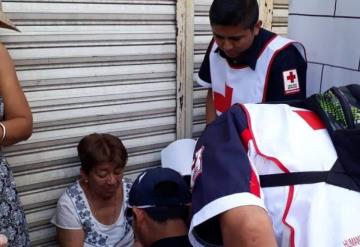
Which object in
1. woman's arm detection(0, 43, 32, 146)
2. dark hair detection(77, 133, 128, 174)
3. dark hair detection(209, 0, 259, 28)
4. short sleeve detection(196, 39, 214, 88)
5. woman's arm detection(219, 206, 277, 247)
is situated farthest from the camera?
short sleeve detection(196, 39, 214, 88)

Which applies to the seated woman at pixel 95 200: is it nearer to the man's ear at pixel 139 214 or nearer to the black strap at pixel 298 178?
the man's ear at pixel 139 214

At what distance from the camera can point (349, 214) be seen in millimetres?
1066

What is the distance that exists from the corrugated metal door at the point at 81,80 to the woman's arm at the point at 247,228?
1644mm

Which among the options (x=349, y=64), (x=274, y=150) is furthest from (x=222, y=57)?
(x=274, y=150)

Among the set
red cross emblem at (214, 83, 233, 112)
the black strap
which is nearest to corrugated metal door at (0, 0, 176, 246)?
red cross emblem at (214, 83, 233, 112)

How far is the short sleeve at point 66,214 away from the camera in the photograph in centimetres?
247

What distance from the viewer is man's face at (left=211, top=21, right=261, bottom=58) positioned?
2135 mm

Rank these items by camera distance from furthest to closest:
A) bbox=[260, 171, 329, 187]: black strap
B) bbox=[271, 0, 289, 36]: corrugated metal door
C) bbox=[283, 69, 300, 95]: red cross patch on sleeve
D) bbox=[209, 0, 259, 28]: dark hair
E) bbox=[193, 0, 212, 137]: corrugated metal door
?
bbox=[271, 0, 289, 36]: corrugated metal door, bbox=[193, 0, 212, 137]: corrugated metal door, bbox=[283, 69, 300, 95]: red cross patch on sleeve, bbox=[209, 0, 259, 28]: dark hair, bbox=[260, 171, 329, 187]: black strap

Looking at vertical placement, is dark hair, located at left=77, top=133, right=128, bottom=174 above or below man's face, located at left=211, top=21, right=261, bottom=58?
A: below

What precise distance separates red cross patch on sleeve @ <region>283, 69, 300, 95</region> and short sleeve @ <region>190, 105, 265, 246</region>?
1125mm

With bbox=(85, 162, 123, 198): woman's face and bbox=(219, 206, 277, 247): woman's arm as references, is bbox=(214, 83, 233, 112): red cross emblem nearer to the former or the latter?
bbox=(85, 162, 123, 198): woman's face

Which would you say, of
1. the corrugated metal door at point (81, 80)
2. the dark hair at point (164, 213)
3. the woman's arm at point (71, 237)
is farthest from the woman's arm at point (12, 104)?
the woman's arm at point (71, 237)

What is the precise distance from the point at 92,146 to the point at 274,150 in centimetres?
149

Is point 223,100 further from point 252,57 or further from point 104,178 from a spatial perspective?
point 104,178
